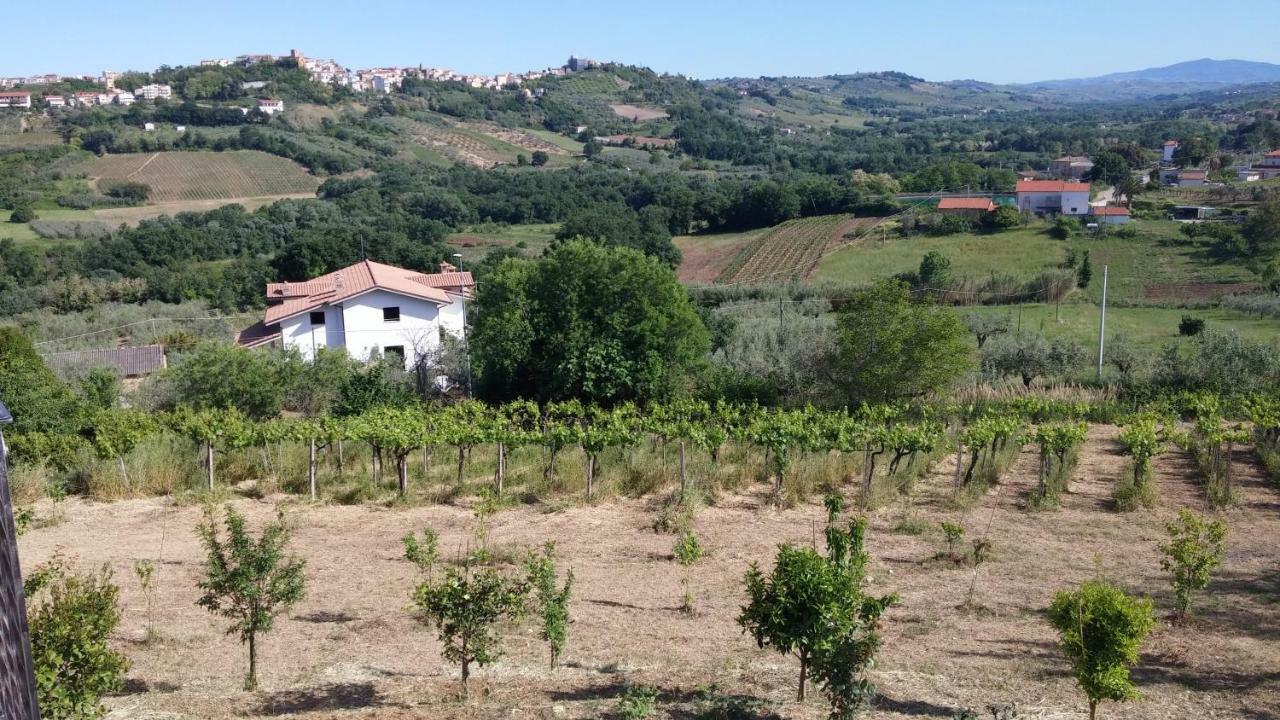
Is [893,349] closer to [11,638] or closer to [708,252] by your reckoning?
[11,638]

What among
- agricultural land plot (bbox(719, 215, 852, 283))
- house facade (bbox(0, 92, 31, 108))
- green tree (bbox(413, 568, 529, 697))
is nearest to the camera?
green tree (bbox(413, 568, 529, 697))

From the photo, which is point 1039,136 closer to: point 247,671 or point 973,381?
point 973,381

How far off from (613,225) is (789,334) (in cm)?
3525

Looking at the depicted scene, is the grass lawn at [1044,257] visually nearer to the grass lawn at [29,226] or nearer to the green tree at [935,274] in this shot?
the green tree at [935,274]

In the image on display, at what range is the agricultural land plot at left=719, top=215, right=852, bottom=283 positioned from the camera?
6047 cm

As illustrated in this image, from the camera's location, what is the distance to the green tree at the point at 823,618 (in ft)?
25.6

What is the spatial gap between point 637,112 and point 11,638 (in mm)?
196012

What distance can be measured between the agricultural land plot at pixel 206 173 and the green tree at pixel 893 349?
82248mm

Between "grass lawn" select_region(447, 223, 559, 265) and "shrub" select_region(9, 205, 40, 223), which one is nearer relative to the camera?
"grass lawn" select_region(447, 223, 559, 265)

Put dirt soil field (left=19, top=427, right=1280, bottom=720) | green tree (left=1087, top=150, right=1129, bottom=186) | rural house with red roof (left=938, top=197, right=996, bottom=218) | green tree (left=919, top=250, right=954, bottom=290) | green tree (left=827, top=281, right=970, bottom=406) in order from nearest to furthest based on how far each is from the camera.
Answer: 1. dirt soil field (left=19, top=427, right=1280, bottom=720)
2. green tree (left=827, top=281, right=970, bottom=406)
3. green tree (left=919, top=250, right=954, bottom=290)
4. rural house with red roof (left=938, top=197, right=996, bottom=218)
5. green tree (left=1087, top=150, right=1129, bottom=186)

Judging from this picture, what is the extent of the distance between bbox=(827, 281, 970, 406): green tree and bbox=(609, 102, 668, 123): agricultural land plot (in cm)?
16002

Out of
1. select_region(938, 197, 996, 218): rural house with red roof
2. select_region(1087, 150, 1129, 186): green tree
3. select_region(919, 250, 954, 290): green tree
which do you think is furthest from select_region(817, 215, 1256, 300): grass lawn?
select_region(1087, 150, 1129, 186): green tree

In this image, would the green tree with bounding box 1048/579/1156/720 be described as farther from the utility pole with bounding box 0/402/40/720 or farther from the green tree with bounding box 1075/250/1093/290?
the green tree with bounding box 1075/250/1093/290

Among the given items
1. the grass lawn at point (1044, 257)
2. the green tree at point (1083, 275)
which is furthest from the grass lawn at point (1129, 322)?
the grass lawn at point (1044, 257)
